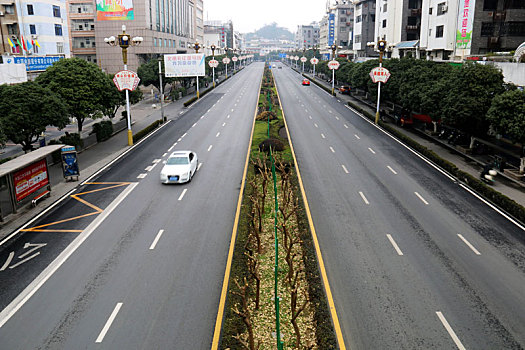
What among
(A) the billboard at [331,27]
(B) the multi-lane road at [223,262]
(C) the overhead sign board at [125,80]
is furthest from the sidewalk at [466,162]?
(A) the billboard at [331,27]

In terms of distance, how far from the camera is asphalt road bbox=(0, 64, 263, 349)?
12.9m

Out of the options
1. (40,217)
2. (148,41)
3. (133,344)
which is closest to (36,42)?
(148,41)

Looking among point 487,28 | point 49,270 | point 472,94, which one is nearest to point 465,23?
point 487,28

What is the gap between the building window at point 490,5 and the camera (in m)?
52.2

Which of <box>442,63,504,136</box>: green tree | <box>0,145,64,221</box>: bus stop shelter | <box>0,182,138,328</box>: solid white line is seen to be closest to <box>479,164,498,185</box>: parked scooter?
<box>442,63,504,136</box>: green tree

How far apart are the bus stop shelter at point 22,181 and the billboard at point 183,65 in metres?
40.2

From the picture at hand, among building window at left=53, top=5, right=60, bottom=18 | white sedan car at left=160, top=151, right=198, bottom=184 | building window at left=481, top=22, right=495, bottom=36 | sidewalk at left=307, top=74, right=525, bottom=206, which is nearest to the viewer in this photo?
sidewalk at left=307, top=74, right=525, bottom=206

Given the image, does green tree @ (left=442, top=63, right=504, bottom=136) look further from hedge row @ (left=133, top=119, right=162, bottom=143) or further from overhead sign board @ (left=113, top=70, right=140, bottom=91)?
hedge row @ (left=133, top=119, right=162, bottom=143)

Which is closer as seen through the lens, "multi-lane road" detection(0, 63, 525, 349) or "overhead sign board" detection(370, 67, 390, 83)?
"multi-lane road" detection(0, 63, 525, 349)

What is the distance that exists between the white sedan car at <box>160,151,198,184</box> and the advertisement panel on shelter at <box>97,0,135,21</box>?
6885 centimetres

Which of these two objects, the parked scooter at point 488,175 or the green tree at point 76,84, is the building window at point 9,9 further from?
the parked scooter at point 488,175

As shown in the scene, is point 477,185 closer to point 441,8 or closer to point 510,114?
point 510,114

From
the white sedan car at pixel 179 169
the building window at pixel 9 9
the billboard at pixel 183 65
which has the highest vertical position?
the building window at pixel 9 9

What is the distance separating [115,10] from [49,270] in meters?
81.8
